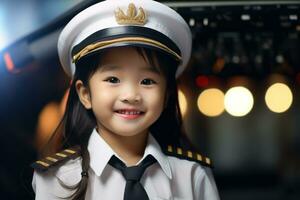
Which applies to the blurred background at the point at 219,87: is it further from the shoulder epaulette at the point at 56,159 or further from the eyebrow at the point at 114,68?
the eyebrow at the point at 114,68

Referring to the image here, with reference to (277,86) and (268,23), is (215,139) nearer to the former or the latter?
(277,86)

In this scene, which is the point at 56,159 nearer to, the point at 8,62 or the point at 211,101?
the point at 8,62

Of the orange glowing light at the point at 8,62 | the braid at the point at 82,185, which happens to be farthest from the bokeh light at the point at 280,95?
the braid at the point at 82,185

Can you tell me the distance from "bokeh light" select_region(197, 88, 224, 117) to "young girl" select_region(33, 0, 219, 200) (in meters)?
1.92

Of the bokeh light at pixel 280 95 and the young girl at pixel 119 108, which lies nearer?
the young girl at pixel 119 108

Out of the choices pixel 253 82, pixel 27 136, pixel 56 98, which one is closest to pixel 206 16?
pixel 56 98

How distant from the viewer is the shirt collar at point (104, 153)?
2.77ft

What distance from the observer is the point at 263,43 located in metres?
1.86

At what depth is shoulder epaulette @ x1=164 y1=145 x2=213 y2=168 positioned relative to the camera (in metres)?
0.93

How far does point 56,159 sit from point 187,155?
0.26 m

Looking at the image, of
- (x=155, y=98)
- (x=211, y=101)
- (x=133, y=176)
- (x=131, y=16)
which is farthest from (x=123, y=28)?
(x=211, y=101)

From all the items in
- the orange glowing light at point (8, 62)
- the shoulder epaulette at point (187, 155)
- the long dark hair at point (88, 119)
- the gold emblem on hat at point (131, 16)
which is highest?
the gold emblem on hat at point (131, 16)

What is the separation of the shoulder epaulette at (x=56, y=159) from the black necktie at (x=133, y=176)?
0.07 meters

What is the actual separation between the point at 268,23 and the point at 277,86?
47.0 inches
